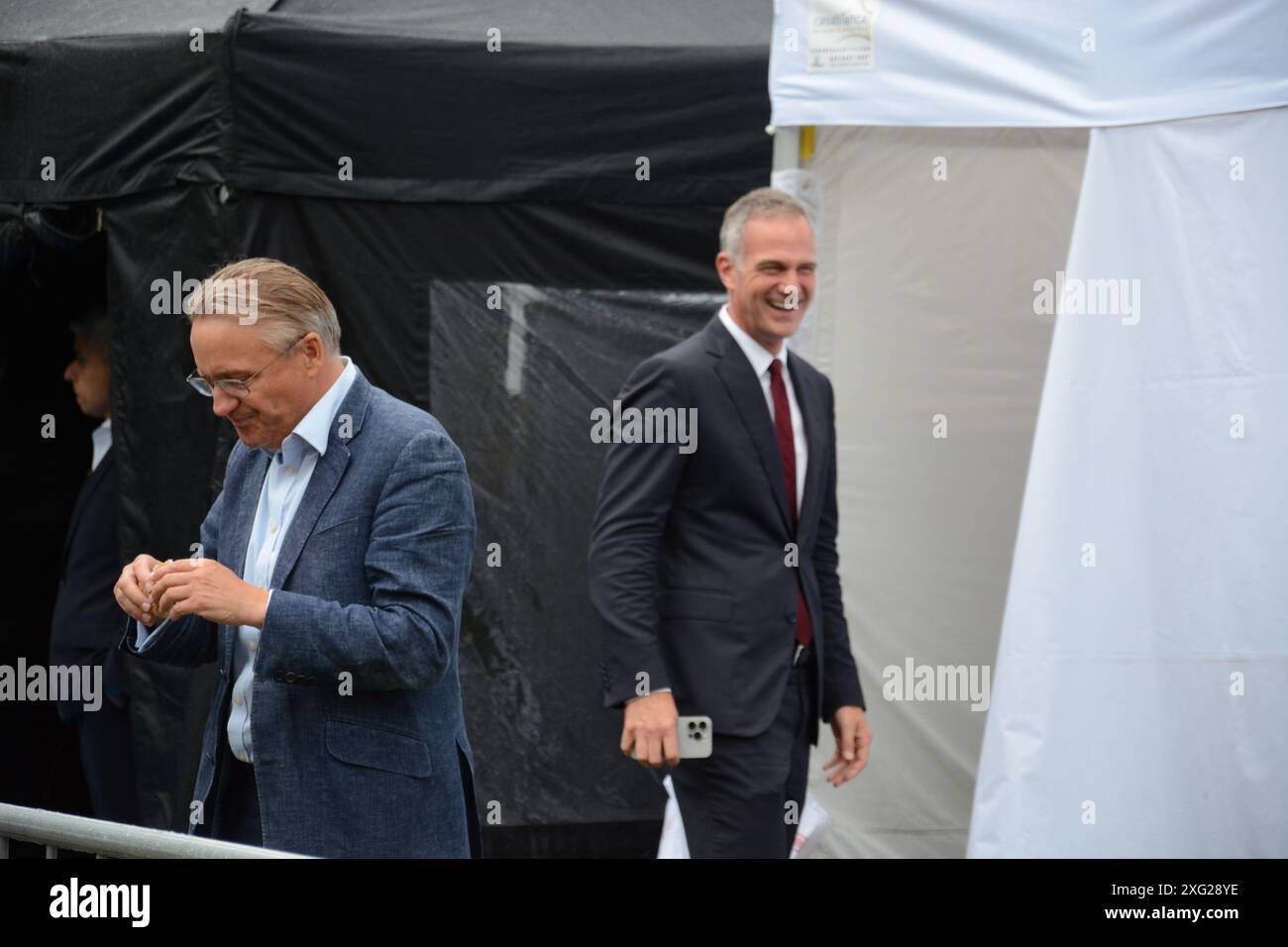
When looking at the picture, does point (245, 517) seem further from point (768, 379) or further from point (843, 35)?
point (843, 35)

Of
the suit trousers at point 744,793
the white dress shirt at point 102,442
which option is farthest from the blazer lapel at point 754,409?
the white dress shirt at point 102,442

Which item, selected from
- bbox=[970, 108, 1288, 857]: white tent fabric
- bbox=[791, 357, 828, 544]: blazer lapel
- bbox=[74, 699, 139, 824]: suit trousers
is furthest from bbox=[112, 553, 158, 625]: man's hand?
bbox=[74, 699, 139, 824]: suit trousers

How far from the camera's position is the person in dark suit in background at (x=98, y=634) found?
5.02 m

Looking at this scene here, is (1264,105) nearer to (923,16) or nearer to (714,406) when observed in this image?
(923,16)

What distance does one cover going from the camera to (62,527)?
232 inches

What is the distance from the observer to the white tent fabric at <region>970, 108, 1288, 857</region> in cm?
345

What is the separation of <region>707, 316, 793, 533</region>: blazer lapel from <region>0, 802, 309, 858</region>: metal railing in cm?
149

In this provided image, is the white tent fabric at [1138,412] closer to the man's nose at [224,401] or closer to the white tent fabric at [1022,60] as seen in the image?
the white tent fabric at [1022,60]

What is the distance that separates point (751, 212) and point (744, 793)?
4.00 ft

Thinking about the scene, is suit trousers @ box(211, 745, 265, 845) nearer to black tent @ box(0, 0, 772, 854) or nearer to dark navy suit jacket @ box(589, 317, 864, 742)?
dark navy suit jacket @ box(589, 317, 864, 742)

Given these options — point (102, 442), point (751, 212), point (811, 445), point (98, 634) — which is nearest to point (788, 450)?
point (811, 445)

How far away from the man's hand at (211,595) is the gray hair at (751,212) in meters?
1.45
